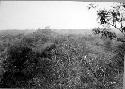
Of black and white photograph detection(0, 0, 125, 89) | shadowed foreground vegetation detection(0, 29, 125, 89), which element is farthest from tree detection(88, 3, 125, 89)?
shadowed foreground vegetation detection(0, 29, 125, 89)

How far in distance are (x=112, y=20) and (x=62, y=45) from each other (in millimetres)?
1123

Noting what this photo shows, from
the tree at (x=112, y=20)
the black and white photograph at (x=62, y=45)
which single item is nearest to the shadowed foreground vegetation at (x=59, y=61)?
the black and white photograph at (x=62, y=45)

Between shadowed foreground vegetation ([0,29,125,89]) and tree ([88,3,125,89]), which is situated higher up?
tree ([88,3,125,89])

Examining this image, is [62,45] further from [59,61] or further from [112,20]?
[112,20]

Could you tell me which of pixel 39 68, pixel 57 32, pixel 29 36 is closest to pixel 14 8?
pixel 29 36

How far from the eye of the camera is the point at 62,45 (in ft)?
15.6

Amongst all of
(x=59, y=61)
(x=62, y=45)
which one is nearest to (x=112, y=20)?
(x=62, y=45)

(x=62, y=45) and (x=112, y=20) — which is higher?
(x=112, y=20)

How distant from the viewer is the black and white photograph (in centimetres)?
458

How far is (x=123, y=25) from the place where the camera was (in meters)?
4.63

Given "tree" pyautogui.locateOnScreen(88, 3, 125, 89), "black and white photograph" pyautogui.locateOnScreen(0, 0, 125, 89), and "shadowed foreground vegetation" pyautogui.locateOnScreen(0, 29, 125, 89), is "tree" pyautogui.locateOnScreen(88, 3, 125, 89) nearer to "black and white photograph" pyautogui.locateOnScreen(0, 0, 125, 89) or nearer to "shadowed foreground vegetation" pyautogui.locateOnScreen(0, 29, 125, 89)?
"black and white photograph" pyautogui.locateOnScreen(0, 0, 125, 89)

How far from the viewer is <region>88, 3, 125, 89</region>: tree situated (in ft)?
15.1

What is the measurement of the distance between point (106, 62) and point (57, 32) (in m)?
1.16

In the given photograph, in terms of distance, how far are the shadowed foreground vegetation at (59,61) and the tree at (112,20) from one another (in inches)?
5.0
